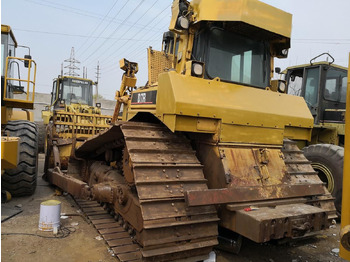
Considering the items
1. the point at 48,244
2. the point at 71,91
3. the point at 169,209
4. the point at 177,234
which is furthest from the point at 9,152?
the point at 71,91

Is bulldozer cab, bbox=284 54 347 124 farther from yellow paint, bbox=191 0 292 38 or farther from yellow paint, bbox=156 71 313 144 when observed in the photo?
yellow paint, bbox=191 0 292 38

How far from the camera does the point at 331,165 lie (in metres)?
5.21

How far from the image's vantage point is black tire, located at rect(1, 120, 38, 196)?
205 inches

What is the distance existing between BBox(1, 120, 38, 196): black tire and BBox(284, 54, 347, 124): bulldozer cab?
6093 mm

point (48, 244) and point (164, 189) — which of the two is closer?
point (164, 189)

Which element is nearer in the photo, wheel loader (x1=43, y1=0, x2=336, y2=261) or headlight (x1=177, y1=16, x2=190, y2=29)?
wheel loader (x1=43, y1=0, x2=336, y2=261)

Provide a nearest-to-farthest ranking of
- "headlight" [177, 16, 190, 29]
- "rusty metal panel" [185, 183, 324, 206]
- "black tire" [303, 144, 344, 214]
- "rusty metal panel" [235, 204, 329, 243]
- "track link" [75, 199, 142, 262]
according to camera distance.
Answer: "rusty metal panel" [235, 204, 329, 243] → "rusty metal panel" [185, 183, 324, 206] → "track link" [75, 199, 142, 262] → "headlight" [177, 16, 190, 29] → "black tire" [303, 144, 344, 214]

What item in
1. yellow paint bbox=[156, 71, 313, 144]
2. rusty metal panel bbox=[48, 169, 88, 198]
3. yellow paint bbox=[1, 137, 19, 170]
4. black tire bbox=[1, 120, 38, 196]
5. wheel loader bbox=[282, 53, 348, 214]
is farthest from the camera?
wheel loader bbox=[282, 53, 348, 214]

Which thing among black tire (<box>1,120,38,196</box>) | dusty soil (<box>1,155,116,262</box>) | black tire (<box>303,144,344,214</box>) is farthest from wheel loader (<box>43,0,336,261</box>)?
black tire (<box>303,144,344,214</box>)

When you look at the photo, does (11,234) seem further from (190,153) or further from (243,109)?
(243,109)

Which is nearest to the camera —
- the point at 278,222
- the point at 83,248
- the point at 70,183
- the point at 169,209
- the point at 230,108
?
the point at 278,222

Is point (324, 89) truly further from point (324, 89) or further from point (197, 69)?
point (197, 69)

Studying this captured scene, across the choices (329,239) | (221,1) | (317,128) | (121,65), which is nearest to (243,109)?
(221,1)

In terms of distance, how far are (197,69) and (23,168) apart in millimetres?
3642
